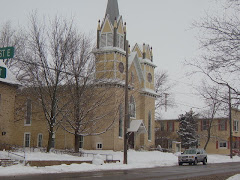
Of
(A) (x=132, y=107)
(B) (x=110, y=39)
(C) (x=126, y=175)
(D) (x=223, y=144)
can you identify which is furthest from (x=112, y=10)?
(D) (x=223, y=144)

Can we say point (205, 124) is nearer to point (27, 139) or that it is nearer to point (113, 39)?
point (113, 39)

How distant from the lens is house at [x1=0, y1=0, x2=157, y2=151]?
3592 cm

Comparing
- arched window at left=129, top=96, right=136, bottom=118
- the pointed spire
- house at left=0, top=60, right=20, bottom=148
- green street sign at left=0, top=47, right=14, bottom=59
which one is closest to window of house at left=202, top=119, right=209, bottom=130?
arched window at left=129, top=96, right=136, bottom=118

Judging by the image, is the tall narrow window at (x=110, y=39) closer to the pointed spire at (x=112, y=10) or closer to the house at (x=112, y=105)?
the house at (x=112, y=105)

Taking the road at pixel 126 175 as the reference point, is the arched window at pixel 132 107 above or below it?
above

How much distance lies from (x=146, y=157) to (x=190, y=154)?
5.30 meters

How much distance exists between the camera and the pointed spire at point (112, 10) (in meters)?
43.7

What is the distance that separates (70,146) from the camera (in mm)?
40000

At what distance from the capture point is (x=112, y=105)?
122 feet

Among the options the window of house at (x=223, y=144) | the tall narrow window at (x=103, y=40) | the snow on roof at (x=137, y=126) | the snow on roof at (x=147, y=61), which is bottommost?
the window of house at (x=223, y=144)

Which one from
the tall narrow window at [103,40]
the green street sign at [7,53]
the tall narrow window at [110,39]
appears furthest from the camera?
the tall narrow window at [103,40]

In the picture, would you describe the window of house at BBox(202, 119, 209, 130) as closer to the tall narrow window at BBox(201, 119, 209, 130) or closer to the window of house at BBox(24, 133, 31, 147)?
the tall narrow window at BBox(201, 119, 209, 130)

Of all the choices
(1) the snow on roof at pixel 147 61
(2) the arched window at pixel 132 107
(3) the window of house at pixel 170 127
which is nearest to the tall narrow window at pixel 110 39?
(2) the arched window at pixel 132 107

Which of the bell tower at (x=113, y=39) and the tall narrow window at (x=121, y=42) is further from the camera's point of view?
the tall narrow window at (x=121, y=42)
